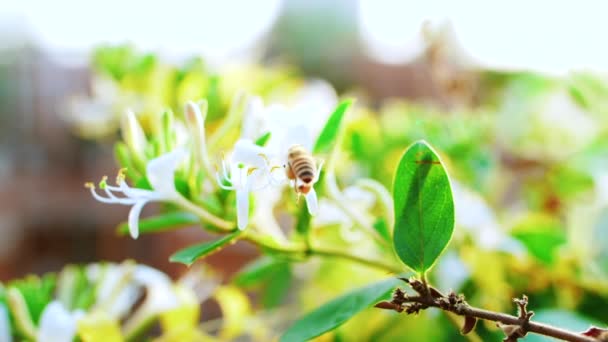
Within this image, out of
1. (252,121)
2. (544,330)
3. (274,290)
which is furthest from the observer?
(274,290)

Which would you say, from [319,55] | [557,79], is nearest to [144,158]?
[557,79]

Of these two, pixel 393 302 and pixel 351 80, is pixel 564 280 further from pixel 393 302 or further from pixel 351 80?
pixel 351 80

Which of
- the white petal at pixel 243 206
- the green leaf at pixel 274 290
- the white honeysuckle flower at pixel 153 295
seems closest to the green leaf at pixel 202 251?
the white petal at pixel 243 206

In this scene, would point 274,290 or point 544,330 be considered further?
point 274,290

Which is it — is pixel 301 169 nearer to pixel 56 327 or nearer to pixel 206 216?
pixel 206 216

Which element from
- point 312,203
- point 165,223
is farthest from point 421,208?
point 165,223

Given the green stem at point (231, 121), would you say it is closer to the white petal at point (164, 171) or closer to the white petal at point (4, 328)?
the white petal at point (164, 171)

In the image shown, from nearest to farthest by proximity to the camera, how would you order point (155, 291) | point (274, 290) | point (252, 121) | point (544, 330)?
point (544, 330) < point (252, 121) < point (155, 291) < point (274, 290)
